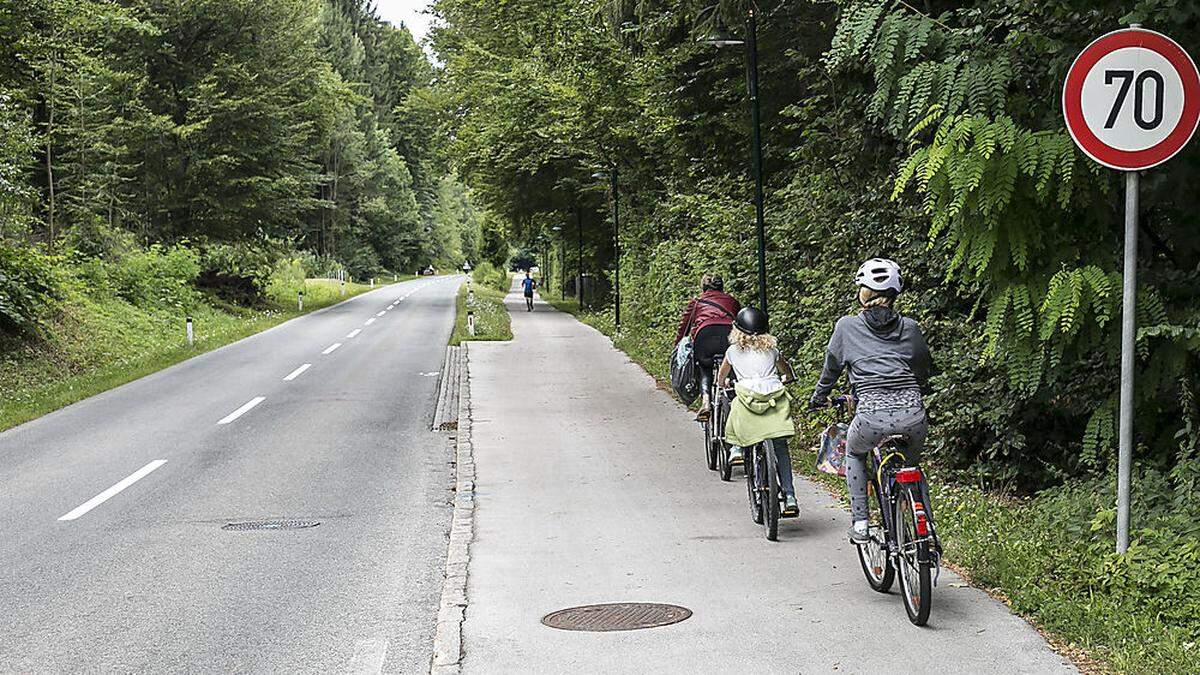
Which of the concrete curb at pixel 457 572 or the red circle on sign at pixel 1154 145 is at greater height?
the red circle on sign at pixel 1154 145

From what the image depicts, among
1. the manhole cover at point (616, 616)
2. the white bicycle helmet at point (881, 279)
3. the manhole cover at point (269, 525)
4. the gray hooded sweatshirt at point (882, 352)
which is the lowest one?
the manhole cover at point (269, 525)

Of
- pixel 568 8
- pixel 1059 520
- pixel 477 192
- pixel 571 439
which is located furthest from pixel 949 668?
pixel 477 192

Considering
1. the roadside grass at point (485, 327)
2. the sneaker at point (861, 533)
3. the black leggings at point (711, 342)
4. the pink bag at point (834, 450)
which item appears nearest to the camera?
the sneaker at point (861, 533)

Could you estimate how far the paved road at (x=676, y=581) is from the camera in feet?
18.0

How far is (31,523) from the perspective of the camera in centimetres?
941

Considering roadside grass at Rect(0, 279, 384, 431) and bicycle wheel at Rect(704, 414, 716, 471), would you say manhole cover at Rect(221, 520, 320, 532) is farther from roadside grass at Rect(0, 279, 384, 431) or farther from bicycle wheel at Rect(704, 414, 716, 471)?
roadside grass at Rect(0, 279, 384, 431)

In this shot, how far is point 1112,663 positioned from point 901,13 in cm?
414

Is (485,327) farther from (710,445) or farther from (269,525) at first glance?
(269,525)

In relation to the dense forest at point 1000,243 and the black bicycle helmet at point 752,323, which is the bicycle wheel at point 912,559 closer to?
the dense forest at point 1000,243

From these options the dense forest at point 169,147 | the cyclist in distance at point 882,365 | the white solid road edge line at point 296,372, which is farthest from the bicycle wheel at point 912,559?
the dense forest at point 169,147

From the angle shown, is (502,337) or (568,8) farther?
(568,8)

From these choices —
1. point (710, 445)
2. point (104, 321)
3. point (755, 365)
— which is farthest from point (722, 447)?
point (104, 321)

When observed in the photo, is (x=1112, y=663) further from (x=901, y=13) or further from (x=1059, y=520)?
(x=901, y=13)

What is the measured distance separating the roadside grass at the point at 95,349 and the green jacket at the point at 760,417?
11.6m
